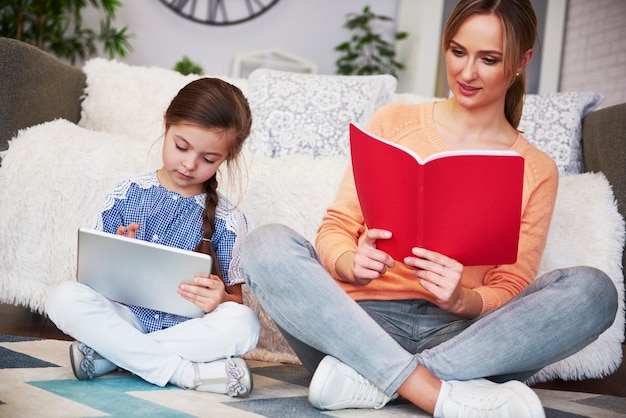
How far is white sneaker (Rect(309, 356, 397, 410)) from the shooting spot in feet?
3.64

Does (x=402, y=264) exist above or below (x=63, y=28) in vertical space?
below

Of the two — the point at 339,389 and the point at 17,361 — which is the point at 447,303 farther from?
the point at 17,361

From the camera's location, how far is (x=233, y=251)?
1.44 m

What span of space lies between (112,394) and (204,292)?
0.76ft

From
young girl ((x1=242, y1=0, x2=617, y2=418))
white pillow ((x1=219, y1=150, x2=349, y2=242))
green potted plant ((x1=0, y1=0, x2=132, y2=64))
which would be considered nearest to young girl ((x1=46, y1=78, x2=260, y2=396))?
young girl ((x1=242, y1=0, x2=617, y2=418))

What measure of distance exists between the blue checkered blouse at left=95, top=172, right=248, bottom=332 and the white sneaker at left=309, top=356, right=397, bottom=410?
0.37 meters

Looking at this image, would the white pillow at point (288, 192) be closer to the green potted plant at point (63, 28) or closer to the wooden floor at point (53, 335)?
the wooden floor at point (53, 335)

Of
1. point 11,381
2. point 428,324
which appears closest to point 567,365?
point 428,324

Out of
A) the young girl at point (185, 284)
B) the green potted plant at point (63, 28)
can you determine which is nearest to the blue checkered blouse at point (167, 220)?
the young girl at point (185, 284)

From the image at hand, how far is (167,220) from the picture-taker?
4.70ft

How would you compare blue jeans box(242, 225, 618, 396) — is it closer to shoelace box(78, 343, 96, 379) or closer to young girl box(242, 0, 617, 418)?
young girl box(242, 0, 617, 418)

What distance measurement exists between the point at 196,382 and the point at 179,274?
176mm

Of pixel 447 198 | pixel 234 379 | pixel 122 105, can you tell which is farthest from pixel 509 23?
pixel 122 105

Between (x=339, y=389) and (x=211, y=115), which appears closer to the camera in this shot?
(x=339, y=389)
